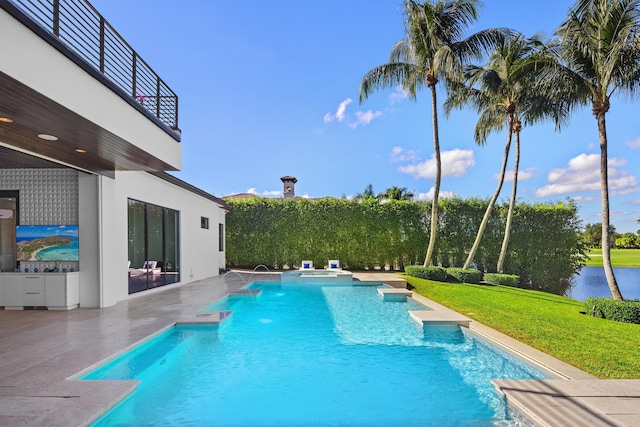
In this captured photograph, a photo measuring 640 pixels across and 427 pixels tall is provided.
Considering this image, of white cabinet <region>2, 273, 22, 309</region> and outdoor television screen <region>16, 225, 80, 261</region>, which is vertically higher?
outdoor television screen <region>16, 225, 80, 261</region>

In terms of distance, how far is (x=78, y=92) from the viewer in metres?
4.83

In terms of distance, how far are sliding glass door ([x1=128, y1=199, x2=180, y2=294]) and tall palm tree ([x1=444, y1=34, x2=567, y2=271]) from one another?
12812 mm

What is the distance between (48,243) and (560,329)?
38.8 feet

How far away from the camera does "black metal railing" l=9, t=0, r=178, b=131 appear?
453 cm

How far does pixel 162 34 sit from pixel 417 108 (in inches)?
454

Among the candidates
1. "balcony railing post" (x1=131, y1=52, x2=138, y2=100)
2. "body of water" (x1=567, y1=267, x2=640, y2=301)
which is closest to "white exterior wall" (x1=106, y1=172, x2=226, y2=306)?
"balcony railing post" (x1=131, y1=52, x2=138, y2=100)

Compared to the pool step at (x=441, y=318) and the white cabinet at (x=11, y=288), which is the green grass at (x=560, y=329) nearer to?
the pool step at (x=441, y=318)

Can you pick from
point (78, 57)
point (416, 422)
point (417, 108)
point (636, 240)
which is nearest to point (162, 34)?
point (78, 57)

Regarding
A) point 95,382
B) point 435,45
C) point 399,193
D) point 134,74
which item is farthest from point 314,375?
point 399,193

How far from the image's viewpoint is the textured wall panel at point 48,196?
9164mm

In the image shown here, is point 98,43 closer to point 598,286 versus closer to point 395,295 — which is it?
point 395,295

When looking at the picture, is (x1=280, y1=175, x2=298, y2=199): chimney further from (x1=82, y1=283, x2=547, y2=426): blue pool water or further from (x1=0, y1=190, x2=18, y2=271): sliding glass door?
(x1=82, y1=283, x2=547, y2=426): blue pool water

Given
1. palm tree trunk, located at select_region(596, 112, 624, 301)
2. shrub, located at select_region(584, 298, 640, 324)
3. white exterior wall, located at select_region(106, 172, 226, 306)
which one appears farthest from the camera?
white exterior wall, located at select_region(106, 172, 226, 306)

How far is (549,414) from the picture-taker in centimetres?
351
